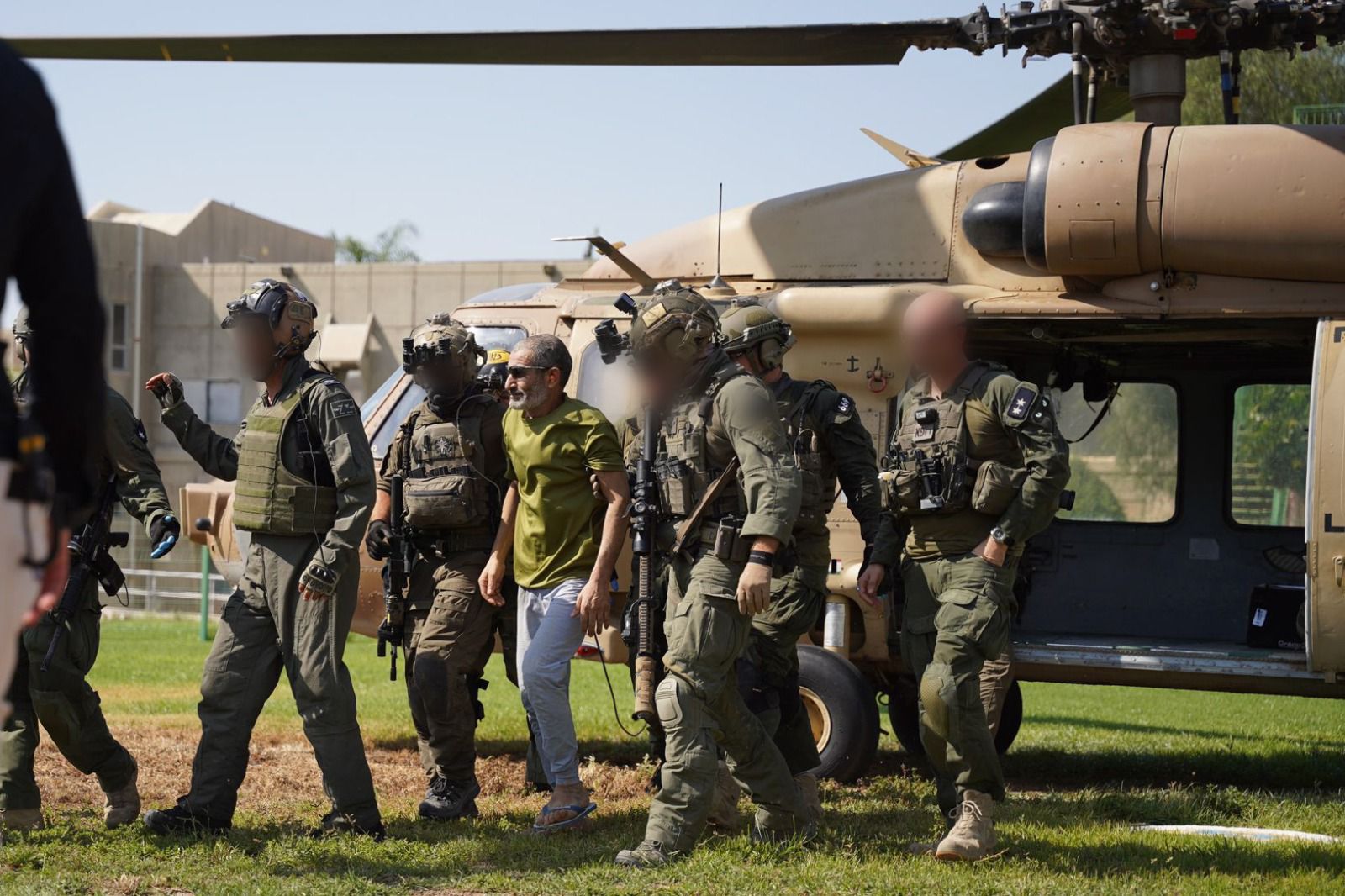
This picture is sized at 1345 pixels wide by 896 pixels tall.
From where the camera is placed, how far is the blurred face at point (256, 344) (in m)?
5.96

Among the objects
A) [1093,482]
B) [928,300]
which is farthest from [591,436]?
[1093,482]

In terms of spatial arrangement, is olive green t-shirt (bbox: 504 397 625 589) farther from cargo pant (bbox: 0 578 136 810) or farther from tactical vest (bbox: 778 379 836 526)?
cargo pant (bbox: 0 578 136 810)

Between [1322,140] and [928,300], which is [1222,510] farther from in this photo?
[928,300]

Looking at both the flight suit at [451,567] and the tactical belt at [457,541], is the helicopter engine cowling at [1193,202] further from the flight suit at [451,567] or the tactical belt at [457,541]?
the tactical belt at [457,541]

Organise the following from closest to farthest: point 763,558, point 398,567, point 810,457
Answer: point 763,558 < point 810,457 < point 398,567

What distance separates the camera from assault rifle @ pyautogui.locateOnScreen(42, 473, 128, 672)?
232 inches

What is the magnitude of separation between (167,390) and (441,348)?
1.21m

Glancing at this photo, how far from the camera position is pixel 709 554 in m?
5.59

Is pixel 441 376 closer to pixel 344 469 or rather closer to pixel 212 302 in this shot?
pixel 344 469

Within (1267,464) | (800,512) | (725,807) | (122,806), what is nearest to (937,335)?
(800,512)

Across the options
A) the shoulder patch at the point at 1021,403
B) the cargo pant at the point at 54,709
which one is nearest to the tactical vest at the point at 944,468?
the shoulder patch at the point at 1021,403

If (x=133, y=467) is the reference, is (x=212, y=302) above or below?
above

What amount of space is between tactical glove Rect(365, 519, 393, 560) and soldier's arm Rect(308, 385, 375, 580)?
2.79 feet

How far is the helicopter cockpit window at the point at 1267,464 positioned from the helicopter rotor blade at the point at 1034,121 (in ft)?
6.36
